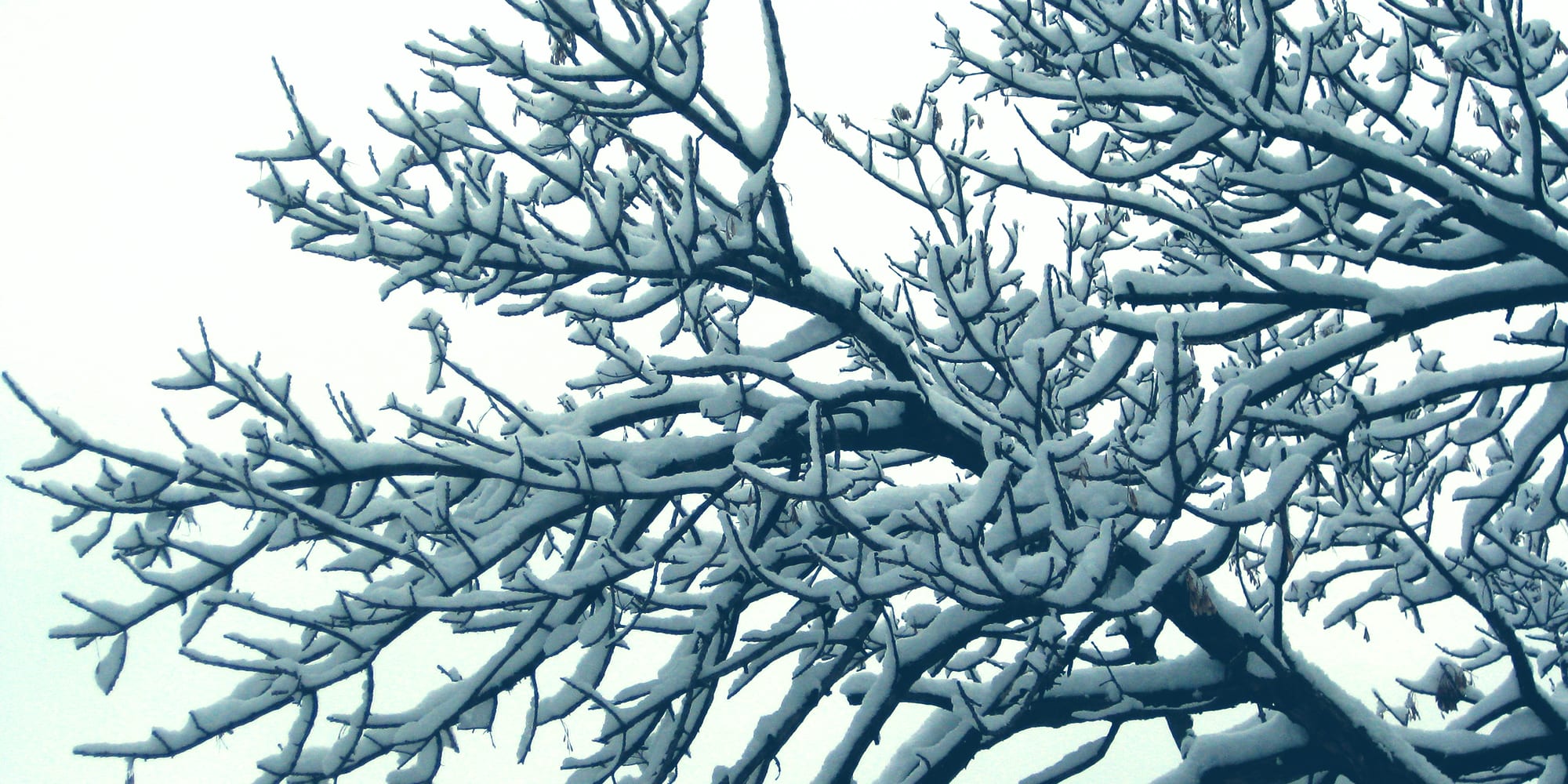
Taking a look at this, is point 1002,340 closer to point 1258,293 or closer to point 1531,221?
point 1258,293

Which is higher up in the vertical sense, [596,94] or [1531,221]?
[596,94]

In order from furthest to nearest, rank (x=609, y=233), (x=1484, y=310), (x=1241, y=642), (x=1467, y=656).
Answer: (x=1467, y=656), (x=1241, y=642), (x=1484, y=310), (x=609, y=233)

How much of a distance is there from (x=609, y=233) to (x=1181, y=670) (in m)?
2.84

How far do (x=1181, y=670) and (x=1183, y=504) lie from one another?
68.4 inches

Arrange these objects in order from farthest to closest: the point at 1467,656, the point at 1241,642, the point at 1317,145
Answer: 1. the point at 1467,656
2. the point at 1241,642
3. the point at 1317,145

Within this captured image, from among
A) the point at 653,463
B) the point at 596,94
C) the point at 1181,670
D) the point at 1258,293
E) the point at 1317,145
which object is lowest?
the point at 1181,670

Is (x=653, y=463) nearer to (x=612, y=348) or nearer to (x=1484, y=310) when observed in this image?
(x=612, y=348)

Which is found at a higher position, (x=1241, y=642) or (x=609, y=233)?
(x=609, y=233)

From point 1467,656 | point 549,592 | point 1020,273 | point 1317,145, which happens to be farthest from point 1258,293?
point 1467,656

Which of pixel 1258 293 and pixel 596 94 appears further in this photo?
pixel 1258 293

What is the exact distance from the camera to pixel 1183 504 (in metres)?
2.98

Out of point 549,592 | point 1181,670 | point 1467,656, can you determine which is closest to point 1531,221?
point 1181,670

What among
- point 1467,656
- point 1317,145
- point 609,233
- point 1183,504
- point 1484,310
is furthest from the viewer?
point 1467,656

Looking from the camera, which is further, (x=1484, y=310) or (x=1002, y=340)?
(x=1002, y=340)
